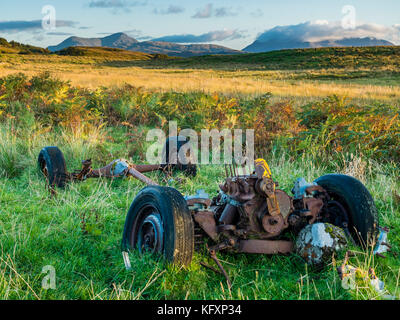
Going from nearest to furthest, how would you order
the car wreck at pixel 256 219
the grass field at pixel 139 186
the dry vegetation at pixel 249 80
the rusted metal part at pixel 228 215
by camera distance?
the grass field at pixel 139 186 → the car wreck at pixel 256 219 → the rusted metal part at pixel 228 215 → the dry vegetation at pixel 249 80

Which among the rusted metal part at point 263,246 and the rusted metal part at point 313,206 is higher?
the rusted metal part at point 313,206

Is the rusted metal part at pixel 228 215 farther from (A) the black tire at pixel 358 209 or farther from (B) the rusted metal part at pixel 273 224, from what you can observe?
(A) the black tire at pixel 358 209

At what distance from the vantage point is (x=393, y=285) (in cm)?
353

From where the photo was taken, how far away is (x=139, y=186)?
676cm

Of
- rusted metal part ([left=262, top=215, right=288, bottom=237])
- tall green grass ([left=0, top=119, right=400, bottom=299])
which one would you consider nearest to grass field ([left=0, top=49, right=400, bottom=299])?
tall green grass ([left=0, top=119, right=400, bottom=299])

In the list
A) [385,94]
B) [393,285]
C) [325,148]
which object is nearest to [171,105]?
[325,148]

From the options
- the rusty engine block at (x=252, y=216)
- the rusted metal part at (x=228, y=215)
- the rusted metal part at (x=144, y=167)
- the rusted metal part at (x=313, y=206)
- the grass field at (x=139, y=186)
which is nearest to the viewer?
the grass field at (x=139, y=186)

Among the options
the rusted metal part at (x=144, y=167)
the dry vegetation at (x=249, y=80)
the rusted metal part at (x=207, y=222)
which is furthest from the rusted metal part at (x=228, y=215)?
the dry vegetation at (x=249, y=80)

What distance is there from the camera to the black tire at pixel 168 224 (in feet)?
10.9

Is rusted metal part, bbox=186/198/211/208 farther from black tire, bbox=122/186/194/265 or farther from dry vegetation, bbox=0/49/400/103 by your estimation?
dry vegetation, bbox=0/49/400/103

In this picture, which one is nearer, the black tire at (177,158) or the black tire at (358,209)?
the black tire at (358,209)

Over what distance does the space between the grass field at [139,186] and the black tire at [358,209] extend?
0.74 feet

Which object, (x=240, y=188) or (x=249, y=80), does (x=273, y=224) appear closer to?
(x=240, y=188)
